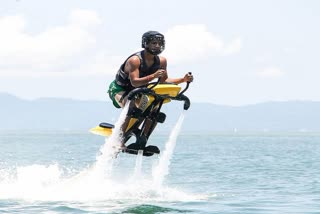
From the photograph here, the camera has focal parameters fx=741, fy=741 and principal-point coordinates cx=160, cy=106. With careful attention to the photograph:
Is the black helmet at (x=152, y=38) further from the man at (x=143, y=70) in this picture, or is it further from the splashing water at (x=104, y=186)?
the splashing water at (x=104, y=186)

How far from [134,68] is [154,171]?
2.94 metres

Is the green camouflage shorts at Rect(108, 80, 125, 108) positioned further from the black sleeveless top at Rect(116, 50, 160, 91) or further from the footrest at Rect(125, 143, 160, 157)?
the footrest at Rect(125, 143, 160, 157)

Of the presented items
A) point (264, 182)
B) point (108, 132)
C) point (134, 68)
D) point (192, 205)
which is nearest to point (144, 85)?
point (134, 68)

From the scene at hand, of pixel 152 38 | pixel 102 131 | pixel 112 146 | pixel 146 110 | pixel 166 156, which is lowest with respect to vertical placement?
pixel 166 156

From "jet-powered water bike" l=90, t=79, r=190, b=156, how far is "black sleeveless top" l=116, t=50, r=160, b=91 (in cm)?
28

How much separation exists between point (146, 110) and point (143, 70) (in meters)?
1.02

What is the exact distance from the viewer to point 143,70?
50.5 feet

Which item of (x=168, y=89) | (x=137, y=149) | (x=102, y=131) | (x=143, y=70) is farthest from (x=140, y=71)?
(x=102, y=131)

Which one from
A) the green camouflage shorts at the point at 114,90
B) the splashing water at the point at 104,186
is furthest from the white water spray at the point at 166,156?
the green camouflage shorts at the point at 114,90

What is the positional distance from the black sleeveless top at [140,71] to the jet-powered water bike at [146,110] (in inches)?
11.0

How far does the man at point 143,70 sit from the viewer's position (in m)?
15.1

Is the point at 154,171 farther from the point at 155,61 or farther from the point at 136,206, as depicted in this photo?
the point at 155,61

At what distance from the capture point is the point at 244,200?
60.5ft

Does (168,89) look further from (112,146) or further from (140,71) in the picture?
(112,146)
